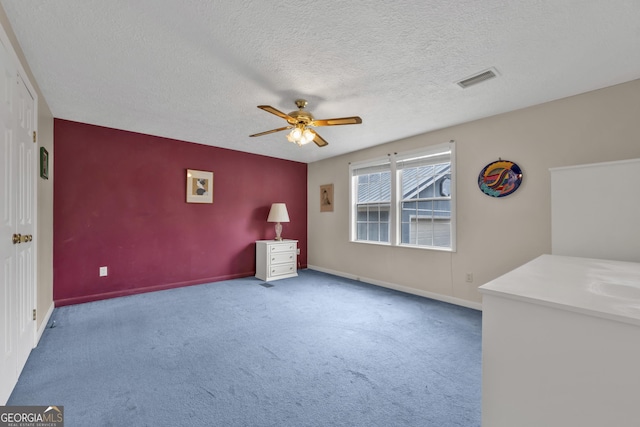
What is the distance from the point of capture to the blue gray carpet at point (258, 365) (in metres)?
1.53

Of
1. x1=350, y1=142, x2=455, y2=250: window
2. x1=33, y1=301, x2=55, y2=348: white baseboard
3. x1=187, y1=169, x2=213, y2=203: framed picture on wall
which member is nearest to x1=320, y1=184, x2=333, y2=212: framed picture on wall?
x1=350, y1=142, x2=455, y2=250: window

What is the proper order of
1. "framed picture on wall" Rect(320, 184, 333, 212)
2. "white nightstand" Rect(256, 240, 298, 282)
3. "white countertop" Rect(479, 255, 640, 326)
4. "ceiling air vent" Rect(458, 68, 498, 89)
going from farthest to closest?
"framed picture on wall" Rect(320, 184, 333, 212) < "white nightstand" Rect(256, 240, 298, 282) < "ceiling air vent" Rect(458, 68, 498, 89) < "white countertop" Rect(479, 255, 640, 326)

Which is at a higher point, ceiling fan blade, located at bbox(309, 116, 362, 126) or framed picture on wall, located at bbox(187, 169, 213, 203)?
ceiling fan blade, located at bbox(309, 116, 362, 126)

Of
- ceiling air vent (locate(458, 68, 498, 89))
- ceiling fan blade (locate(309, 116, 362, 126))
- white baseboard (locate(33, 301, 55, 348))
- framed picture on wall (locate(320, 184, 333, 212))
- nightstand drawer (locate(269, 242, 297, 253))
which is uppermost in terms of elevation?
ceiling air vent (locate(458, 68, 498, 89))

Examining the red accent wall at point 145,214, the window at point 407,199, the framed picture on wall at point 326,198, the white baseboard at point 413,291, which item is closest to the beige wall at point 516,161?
the white baseboard at point 413,291

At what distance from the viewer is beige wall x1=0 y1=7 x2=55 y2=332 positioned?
8.33 ft

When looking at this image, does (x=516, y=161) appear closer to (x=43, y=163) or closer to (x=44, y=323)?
(x=43, y=163)

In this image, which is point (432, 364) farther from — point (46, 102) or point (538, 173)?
point (46, 102)

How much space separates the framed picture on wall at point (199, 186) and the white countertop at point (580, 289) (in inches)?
170

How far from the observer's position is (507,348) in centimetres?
98

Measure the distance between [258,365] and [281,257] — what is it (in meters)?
2.87

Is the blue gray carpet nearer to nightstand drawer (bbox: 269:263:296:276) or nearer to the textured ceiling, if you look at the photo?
nightstand drawer (bbox: 269:263:296:276)

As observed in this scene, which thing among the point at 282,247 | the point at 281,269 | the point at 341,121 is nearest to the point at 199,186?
the point at 282,247

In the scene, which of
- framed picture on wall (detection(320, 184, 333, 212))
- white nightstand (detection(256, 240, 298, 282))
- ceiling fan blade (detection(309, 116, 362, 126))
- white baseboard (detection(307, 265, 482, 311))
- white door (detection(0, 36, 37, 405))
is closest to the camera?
white door (detection(0, 36, 37, 405))
